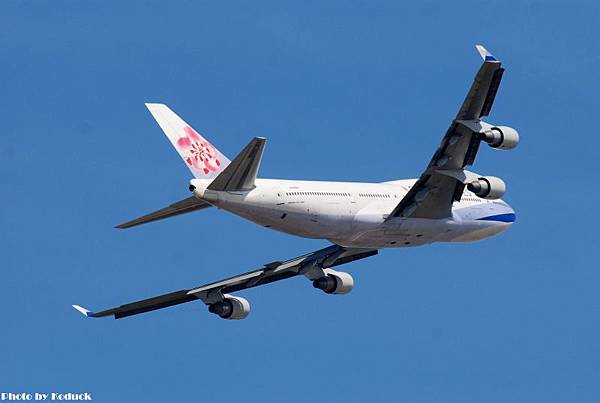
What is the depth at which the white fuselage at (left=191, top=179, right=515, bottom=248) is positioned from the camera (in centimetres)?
5747

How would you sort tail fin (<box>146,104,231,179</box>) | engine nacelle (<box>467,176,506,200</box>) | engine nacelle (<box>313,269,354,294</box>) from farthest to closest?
engine nacelle (<box>313,269,354,294</box>) → engine nacelle (<box>467,176,506,200</box>) → tail fin (<box>146,104,231,179</box>)

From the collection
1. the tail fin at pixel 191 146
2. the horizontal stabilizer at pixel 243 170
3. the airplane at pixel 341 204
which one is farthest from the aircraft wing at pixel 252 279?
the horizontal stabilizer at pixel 243 170

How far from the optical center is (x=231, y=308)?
6594 cm

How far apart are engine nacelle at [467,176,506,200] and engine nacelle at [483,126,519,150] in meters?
2.17

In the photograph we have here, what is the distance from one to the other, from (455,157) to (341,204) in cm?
496

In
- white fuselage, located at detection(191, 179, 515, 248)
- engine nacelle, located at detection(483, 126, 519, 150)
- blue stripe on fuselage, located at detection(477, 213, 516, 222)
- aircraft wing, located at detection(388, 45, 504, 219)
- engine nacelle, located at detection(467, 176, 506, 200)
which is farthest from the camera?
blue stripe on fuselage, located at detection(477, 213, 516, 222)

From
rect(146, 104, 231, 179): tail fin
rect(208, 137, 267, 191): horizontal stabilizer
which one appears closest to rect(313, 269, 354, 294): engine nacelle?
rect(146, 104, 231, 179): tail fin

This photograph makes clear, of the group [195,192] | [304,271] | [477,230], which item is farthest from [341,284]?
[195,192]

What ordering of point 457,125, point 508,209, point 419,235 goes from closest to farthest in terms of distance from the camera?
point 457,125 → point 419,235 → point 508,209

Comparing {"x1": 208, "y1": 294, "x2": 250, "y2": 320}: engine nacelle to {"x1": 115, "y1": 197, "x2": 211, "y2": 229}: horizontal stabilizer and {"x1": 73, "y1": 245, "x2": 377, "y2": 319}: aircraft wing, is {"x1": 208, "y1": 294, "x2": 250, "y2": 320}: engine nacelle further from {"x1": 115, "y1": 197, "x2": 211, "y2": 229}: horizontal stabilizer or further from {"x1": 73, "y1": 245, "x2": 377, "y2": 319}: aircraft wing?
{"x1": 115, "y1": 197, "x2": 211, "y2": 229}: horizontal stabilizer

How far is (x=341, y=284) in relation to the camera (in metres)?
64.3

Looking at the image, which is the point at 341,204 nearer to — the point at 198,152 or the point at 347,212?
the point at 347,212

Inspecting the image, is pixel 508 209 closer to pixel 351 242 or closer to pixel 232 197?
pixel 351 242

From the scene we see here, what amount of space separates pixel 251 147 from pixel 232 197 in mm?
3533
